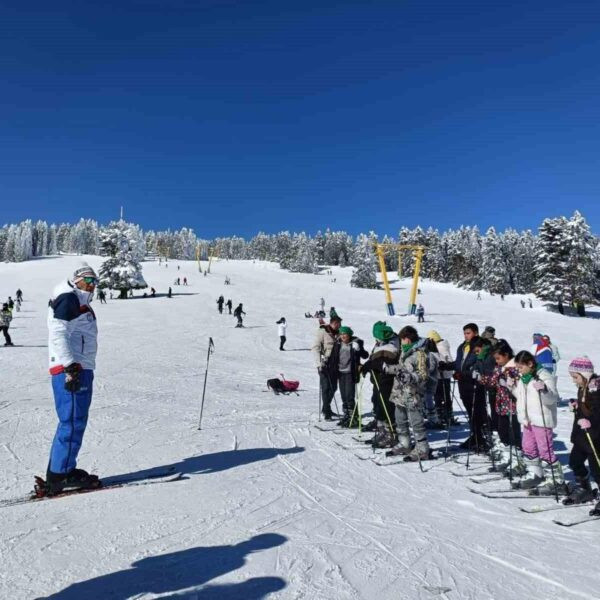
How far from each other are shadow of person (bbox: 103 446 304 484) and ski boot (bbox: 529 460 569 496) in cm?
340

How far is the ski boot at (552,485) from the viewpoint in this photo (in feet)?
18.2

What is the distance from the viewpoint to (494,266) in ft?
258

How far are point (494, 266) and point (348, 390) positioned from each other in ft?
247

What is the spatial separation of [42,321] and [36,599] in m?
30.7

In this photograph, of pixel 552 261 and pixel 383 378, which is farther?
pixel 552 261

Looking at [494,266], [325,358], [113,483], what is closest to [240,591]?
[113,483]

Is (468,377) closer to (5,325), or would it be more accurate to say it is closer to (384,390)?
(384,390)

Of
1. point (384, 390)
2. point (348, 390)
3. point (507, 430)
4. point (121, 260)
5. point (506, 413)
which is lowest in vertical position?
point (507, 430)

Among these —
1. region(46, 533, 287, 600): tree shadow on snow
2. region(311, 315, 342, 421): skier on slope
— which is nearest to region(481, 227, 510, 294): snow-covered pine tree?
region(311, 315, 342, 421): skier on slope

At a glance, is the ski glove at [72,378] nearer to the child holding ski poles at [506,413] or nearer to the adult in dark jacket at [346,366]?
the child holding ski poles at [506,413]

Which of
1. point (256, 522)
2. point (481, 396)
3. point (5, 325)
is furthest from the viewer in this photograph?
point (5, 325)

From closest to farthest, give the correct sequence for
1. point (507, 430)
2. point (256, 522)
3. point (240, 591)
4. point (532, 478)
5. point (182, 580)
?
point (240, 591)
point (182, 580)
point (256, 522)
point (532, 478)
point (507, 430)

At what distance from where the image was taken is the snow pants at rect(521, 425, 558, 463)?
5.66m

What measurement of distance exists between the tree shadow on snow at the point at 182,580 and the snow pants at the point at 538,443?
3.65 meters
